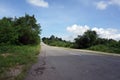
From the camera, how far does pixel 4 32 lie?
42.8m

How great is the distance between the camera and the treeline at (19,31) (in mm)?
43125

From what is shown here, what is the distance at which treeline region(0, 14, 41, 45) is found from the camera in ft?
141

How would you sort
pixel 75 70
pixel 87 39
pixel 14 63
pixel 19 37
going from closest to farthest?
pixel 75 70 → pixel 14 63 → pixel 19 37 → pixel 87 39

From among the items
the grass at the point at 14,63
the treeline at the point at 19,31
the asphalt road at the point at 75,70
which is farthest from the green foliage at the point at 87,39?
the asphalt road at the point at 75,70

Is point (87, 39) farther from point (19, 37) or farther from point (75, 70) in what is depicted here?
point (75, 70)

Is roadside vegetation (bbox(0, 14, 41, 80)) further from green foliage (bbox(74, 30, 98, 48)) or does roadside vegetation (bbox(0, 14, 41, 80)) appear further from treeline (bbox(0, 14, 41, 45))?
green foliage (bbox(74, 30, 98, 48))

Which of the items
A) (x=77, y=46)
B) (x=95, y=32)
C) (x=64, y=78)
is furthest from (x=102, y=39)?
(x=64, y=78)

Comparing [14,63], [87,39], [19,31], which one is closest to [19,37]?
[19,31]

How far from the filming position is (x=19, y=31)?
53250 millimetres

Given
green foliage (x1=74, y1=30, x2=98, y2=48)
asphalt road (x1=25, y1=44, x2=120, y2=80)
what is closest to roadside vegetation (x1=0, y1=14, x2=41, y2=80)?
asphalt road (x1=25, y1=44, x2=120, y2=80)

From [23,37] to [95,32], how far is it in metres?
19.5

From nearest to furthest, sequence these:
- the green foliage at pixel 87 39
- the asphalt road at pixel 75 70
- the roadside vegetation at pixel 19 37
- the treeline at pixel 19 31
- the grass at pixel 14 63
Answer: the asphalt road at pixel 75 70 < the grass at pixel 14 63 < the roadside vegetation at pixel 19 37 < the treeline at pixel 19 31 < the green foliage at pixel 87 39

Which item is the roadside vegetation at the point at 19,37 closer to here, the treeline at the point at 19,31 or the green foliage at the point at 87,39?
the treeline at the point at 19,31

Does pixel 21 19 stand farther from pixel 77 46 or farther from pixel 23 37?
pixel 77 46
